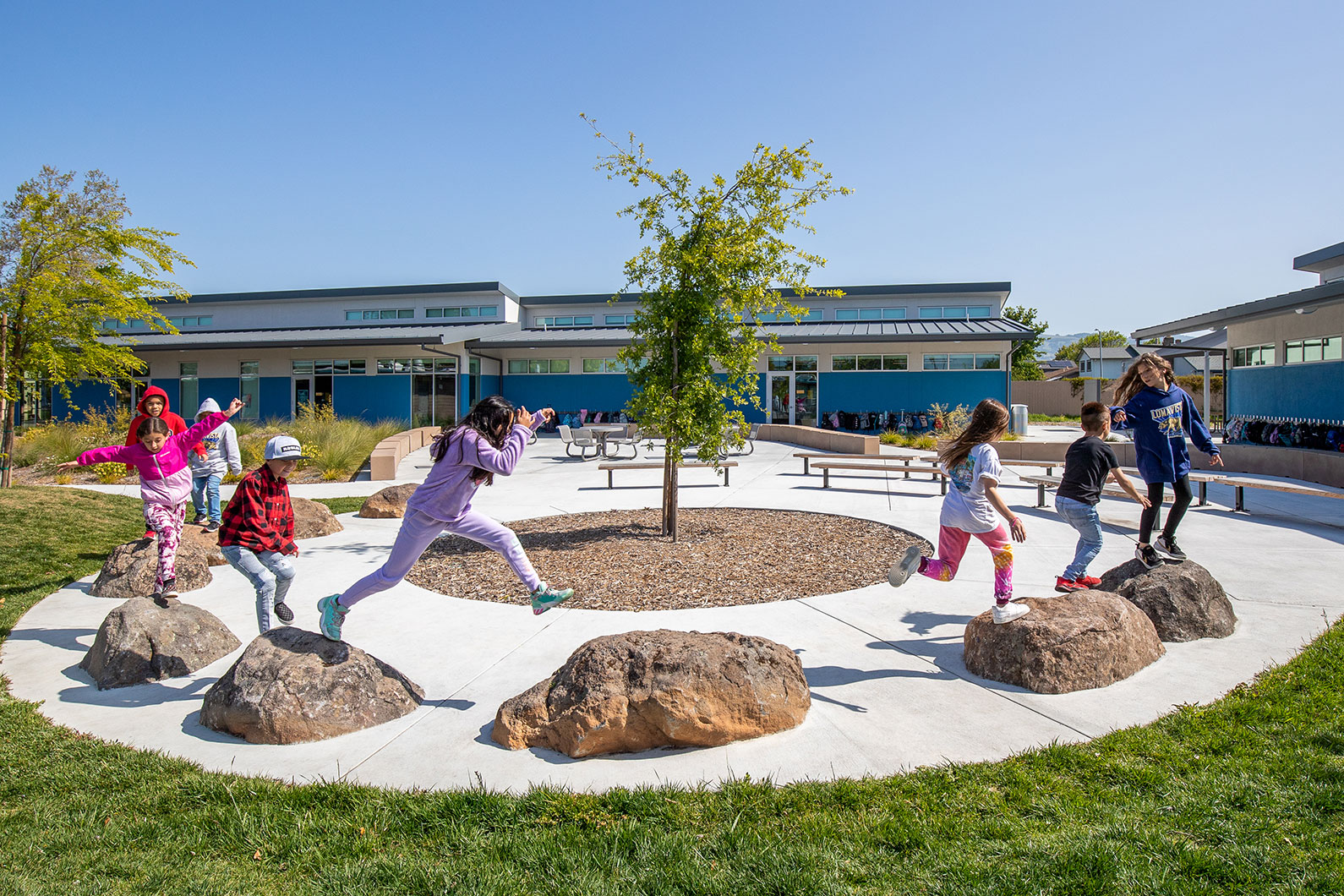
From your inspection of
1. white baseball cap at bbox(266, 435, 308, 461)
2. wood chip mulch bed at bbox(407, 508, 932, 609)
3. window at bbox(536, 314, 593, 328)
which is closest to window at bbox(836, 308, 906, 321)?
window at bbox(536, 314, 593, 328)

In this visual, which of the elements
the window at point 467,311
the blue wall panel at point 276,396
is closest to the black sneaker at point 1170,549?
the blue wall panel at point 276,396

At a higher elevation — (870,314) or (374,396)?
(870,314)

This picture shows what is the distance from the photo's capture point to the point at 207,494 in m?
9.22

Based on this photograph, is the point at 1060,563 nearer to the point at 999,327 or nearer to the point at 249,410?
the point at 999,327

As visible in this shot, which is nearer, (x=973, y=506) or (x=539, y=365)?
(x=973, y=506)

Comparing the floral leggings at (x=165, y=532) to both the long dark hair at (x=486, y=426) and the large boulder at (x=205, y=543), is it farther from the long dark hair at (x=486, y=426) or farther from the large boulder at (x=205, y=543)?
the long dark hair at (x=486, y=426)

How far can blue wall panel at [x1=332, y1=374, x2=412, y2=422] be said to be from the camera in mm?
29559

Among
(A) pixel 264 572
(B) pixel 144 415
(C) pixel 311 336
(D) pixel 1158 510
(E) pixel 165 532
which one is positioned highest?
(C) pixel 311 336

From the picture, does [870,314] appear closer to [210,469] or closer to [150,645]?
[210,469]

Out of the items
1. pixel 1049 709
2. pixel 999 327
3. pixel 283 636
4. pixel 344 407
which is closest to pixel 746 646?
pixel 1049 709

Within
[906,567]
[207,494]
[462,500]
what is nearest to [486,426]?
[462,500]

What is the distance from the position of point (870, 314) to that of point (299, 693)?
33842 millimetres

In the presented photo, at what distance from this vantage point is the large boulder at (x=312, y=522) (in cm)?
912

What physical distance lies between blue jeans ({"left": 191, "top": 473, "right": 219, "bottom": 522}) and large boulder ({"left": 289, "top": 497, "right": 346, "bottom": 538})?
90 centimetres
